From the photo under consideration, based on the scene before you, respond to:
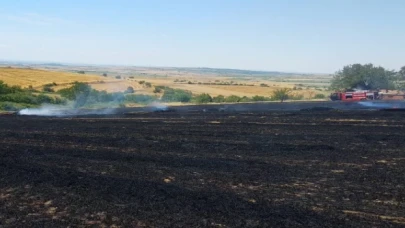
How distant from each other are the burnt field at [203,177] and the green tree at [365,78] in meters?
47.6

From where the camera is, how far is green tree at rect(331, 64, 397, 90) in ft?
233

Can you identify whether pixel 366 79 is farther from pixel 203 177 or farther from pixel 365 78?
pixel 203 177

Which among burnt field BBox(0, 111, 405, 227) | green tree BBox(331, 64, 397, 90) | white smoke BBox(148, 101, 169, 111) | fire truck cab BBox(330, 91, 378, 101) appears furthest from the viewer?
green tree BBox(331, 64, 397, 90)

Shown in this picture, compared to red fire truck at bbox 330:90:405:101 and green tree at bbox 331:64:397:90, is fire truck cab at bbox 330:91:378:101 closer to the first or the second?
red fire truck at bbox 330:90:405:101

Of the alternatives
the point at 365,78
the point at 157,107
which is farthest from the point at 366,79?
the point at 157,107

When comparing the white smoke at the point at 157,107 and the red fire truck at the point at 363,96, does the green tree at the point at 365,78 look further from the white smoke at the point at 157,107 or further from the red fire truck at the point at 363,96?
the white smoke at the point at 157,107

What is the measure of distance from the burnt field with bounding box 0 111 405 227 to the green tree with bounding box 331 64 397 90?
47607mm

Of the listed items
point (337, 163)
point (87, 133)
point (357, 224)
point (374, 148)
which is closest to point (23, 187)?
point (357, 224)

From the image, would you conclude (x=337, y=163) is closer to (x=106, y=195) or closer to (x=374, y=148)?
(x=374, y=148)

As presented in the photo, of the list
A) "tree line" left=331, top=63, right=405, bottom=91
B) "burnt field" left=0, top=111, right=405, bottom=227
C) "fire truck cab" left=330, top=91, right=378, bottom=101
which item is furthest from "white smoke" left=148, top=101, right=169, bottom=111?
"tree line" left=331, top=63, right=405, bottom=91

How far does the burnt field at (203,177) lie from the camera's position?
1005 cm

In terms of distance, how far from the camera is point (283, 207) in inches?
422

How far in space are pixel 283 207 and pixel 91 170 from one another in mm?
6722

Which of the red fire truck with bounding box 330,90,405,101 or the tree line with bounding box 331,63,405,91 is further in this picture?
the tree line with bounding box 331,63,405,91
